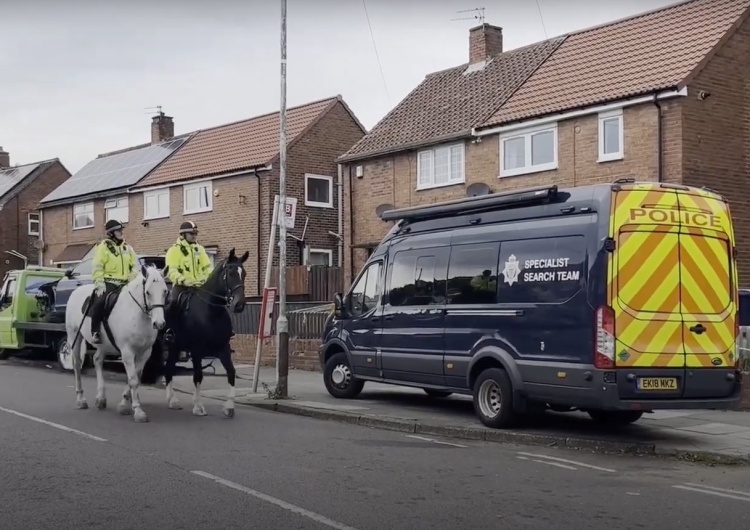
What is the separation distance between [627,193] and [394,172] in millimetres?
17161

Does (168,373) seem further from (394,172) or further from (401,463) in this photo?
(394,172)

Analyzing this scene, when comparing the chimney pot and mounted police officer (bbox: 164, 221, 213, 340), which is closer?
mounted police officer (bbox: 164, 221, 213, 340)

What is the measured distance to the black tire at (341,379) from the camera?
15125 millimetres

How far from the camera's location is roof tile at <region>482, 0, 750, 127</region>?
21.0m

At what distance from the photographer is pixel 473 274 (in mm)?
12484

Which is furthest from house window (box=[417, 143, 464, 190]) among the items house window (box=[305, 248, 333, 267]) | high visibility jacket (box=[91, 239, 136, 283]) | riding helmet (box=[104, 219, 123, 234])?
riding helmet (box=[104, 219, 123, 234])

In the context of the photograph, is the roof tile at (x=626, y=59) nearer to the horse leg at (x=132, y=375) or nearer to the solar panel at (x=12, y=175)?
the horse leg at (x=132, y=375)

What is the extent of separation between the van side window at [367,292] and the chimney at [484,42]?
53.8 feet

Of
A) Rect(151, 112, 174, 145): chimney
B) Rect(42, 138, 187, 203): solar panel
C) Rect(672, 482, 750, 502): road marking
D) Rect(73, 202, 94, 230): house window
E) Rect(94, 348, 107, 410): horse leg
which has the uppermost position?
Rect(151, 112, 174, 145): chimney

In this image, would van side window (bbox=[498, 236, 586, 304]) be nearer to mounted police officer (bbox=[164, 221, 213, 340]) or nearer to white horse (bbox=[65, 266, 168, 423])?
mounted police officer (bbox=[164, 221, 213, 340])

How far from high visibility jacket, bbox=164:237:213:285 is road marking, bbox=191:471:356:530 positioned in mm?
4814

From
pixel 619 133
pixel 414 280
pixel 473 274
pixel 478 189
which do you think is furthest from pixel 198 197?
pixel 473 274

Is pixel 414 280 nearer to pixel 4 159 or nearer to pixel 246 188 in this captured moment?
pixel 246 188

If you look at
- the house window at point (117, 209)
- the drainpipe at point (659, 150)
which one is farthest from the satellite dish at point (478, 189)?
the house window at point (117, 209)
